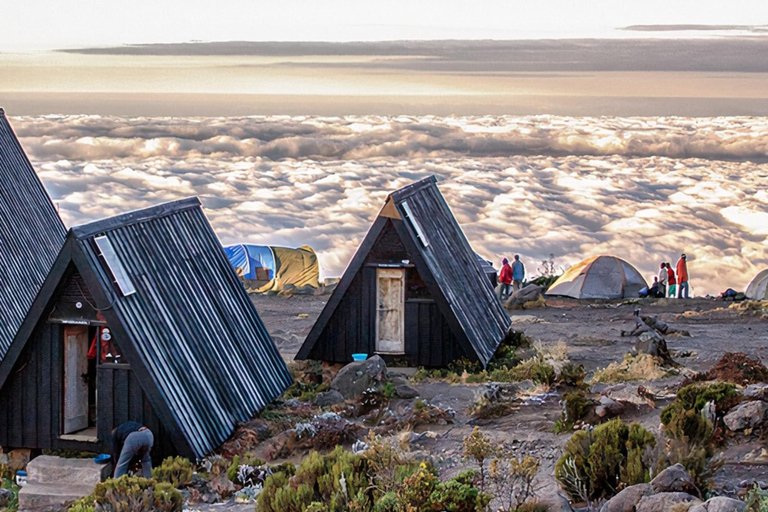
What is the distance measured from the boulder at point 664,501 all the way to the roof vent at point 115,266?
7.56 metres

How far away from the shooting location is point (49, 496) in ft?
44.6

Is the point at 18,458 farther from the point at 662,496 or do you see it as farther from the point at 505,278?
the point at 505,278

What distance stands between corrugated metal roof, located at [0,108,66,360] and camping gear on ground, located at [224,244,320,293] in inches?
532

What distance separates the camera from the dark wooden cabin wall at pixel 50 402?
14.1m

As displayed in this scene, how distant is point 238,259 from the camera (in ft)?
124

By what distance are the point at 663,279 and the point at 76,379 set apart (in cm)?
2464

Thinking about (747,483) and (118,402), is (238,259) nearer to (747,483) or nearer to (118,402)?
(118,402)

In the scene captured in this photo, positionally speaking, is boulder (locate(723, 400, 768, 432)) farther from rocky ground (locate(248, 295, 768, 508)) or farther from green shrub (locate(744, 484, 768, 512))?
green shrub (locate(744, 484, 768, 512))

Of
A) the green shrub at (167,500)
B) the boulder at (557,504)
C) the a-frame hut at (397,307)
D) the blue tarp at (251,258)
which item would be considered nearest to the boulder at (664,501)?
the boulder at (557,504)

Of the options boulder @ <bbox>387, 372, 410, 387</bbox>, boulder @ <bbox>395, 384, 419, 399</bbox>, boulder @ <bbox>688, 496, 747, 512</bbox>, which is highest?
boulder @ <bbox>387, 372, 410, 387</bbox>

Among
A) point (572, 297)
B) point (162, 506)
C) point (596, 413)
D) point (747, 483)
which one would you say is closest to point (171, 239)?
point (162, 506)

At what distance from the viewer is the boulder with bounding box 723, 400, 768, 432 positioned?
12.8 meters

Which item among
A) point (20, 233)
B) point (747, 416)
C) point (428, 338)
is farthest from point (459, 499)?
point (20, 233)

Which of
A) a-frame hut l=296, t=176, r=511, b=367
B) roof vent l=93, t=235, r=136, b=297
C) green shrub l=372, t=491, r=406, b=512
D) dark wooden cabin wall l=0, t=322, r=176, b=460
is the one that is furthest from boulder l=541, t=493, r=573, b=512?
a-frame hut l=296, t=176, r=511, b=367
